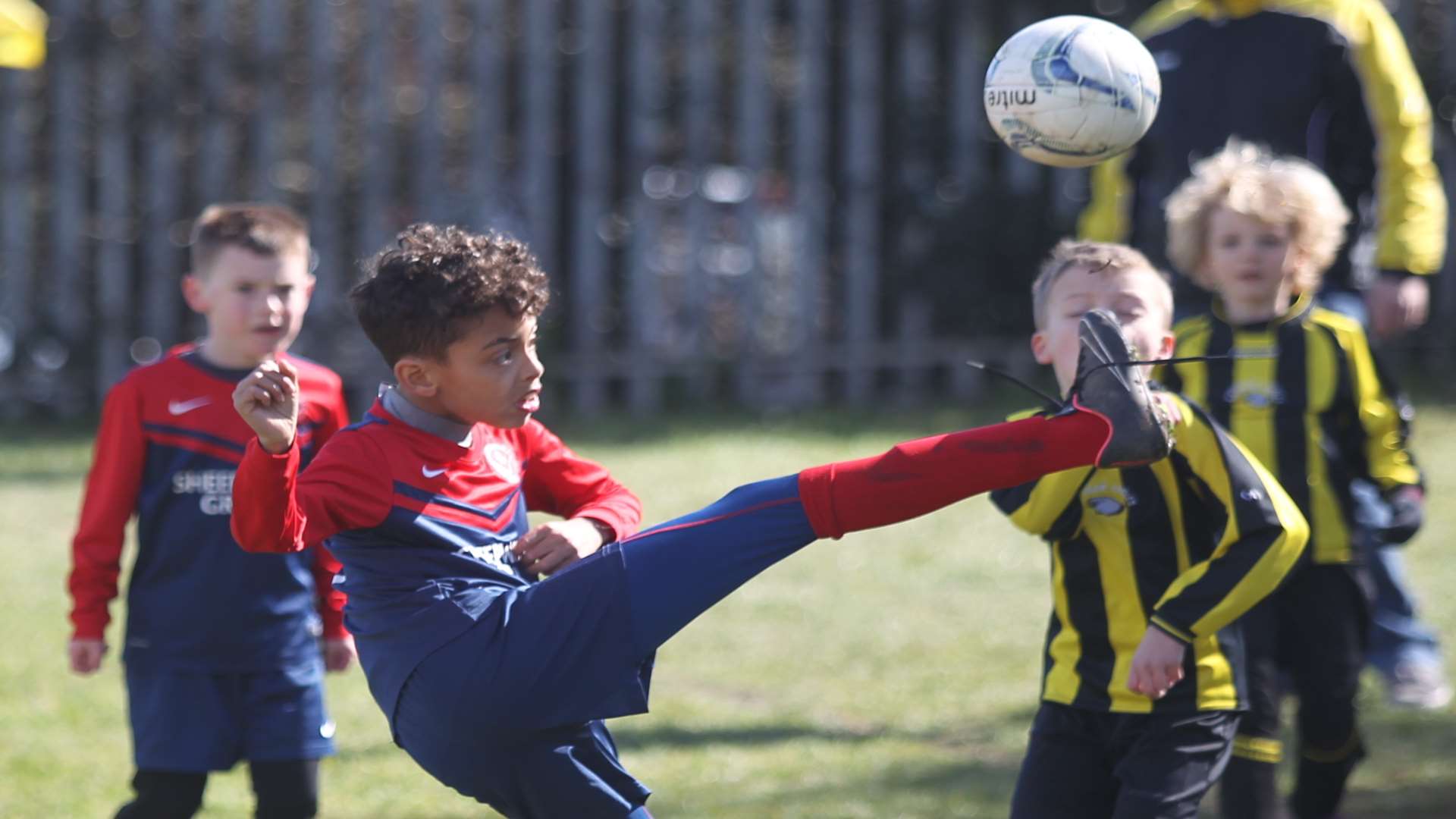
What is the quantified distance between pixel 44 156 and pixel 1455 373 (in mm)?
9767

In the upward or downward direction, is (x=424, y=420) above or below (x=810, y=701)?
above

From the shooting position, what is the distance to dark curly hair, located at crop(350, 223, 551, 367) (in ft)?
10.6

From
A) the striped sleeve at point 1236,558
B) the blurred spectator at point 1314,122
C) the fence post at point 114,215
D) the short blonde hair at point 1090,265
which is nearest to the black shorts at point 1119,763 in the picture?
the striped sleeve at point 1236,558

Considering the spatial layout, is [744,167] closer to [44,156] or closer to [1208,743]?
[44,156]

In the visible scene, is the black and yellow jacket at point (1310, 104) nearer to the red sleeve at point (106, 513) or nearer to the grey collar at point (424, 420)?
the grey collar at point (424, 420)

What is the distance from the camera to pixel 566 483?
3648mm

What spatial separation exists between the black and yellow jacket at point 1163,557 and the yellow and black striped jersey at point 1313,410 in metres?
0.79

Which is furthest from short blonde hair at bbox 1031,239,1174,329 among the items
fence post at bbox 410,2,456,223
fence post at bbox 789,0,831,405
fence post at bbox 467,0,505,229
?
fence post at bbox 410,2,456,223

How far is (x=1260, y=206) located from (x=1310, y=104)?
3.69 feet

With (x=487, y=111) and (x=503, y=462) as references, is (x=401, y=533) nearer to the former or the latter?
(x=503, y=462)

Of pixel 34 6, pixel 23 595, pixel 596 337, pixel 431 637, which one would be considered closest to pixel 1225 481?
pixel 431 637

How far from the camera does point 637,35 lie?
12.5 metres

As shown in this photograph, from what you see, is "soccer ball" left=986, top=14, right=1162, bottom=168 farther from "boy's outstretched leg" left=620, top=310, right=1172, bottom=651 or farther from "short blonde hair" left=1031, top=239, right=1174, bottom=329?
"boy's outstretched leg" left=620, top=310, right=1172, bottom=651

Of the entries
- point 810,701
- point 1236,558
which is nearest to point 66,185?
point 810,701
